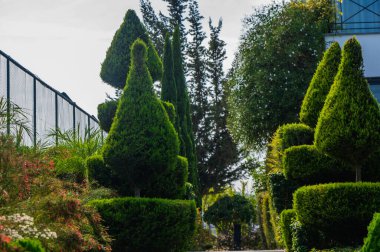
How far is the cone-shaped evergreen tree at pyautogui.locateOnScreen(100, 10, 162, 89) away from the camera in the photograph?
13.0 m

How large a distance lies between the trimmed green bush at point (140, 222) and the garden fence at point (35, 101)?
2.00 m

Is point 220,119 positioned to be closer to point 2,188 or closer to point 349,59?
point 349,59

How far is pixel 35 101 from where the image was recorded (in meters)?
13.2

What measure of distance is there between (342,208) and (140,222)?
9.27 feet

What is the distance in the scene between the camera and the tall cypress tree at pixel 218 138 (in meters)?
26.9

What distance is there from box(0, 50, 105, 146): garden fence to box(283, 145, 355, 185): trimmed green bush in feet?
13.4

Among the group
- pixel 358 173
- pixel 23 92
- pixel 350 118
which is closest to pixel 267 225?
pixel 358 173

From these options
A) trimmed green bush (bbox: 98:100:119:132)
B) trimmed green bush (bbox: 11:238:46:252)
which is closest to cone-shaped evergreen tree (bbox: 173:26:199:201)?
trimmed green bush (bbox: 98:100:119:132)

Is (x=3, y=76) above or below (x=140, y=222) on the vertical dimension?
above

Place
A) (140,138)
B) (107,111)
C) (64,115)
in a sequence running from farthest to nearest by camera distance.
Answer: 1. (64,115)
2. (107,111)
3. (140,138)

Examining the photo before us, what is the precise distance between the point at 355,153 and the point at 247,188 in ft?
50.8

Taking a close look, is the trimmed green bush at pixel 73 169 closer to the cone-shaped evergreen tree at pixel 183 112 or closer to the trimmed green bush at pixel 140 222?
the trimmed green bush at pixel 140 222

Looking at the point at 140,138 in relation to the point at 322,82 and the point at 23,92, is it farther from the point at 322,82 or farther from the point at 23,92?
the point at 322,82

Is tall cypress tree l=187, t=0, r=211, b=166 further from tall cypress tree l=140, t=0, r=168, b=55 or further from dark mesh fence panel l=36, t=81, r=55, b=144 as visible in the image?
dark mesh fence panel l=36, t=81, r=55, b=144
